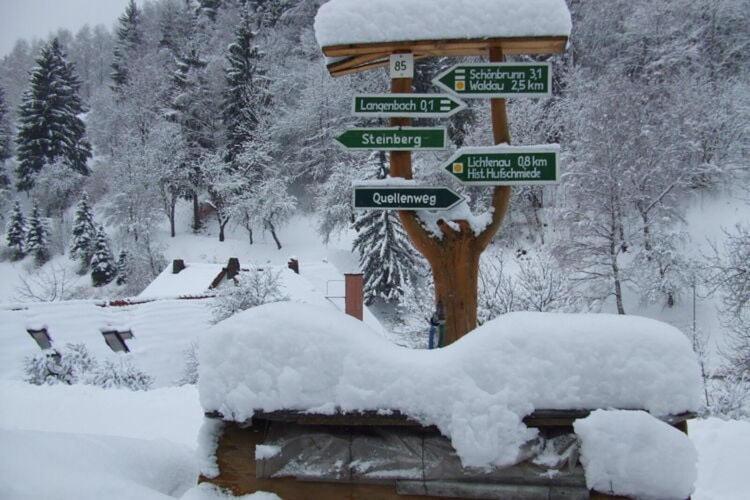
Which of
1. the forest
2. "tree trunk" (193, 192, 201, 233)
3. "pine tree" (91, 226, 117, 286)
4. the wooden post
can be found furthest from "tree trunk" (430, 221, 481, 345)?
"tree trunk" (193, 192, 201, 233)

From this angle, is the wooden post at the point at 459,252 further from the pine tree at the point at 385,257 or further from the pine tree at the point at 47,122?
the pine tree at the point at 47,122

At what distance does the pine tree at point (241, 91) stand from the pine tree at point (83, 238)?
997cm

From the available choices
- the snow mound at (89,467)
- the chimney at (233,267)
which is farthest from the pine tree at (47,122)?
the snow mound at (89,467)

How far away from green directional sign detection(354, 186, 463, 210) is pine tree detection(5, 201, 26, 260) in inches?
1558

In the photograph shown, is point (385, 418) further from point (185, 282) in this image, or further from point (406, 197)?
point (185, 282)

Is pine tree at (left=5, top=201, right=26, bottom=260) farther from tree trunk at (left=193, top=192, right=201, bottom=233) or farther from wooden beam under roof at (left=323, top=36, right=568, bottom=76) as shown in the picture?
wooden beam under roof at (left=323, top=36, right=568, bottom=76)

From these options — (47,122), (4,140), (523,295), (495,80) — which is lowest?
(523,295)

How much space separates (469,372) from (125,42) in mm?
59579

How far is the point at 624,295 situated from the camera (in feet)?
70.6

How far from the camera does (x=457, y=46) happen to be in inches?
177

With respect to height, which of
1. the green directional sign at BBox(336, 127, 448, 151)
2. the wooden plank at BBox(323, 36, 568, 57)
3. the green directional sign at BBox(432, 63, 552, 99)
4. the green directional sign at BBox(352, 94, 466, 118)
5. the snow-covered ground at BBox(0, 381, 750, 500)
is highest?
the wooden plank at BBox(323, 36, 568, 57)

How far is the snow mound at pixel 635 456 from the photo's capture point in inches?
104

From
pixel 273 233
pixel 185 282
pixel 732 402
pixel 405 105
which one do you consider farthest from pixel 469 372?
pixel 273 233

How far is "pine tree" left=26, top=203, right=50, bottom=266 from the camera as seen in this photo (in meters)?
36.3
